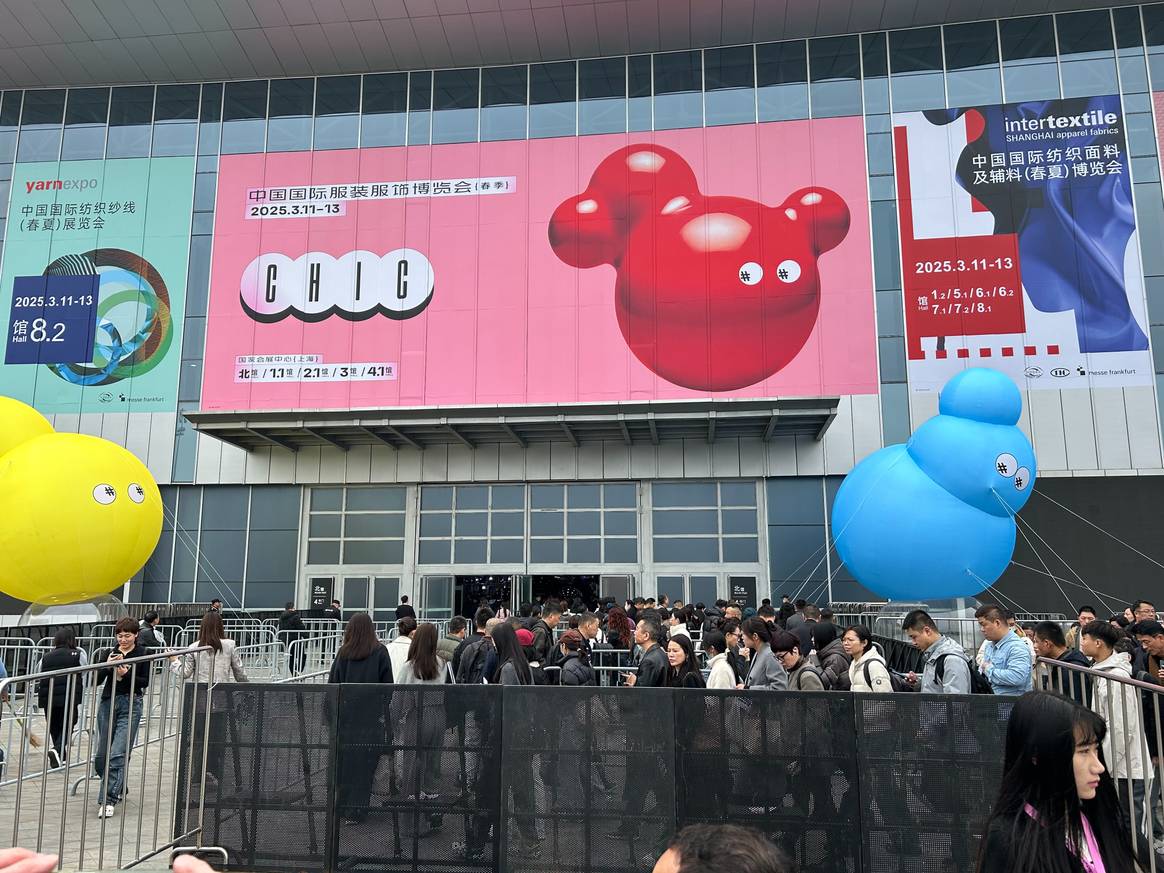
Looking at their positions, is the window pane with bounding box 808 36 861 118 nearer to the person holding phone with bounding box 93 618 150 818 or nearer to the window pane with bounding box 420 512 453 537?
the window pane with bounding box 420 512 453 537

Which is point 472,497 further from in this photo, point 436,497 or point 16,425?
point 16,425

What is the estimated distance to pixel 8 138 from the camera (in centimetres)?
3123

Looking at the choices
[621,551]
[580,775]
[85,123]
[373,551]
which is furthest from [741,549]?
[85,123]

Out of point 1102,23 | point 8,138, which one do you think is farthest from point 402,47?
point 1102,23

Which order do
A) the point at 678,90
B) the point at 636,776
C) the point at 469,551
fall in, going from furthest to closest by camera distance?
the point at 678,90 → the point at 469,551 → the point at 636,776

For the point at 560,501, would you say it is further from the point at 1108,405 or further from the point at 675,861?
the point at 675,861

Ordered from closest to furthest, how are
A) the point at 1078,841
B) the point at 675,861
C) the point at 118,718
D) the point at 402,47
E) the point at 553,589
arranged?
the point at 675,861, the point at 1078,841, the point at 118,718, the point at 553,589, the point at 402,47

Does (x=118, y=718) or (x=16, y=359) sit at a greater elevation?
(x=16, y=359)

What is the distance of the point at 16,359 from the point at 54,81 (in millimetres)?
9998

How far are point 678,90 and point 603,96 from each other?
247cm

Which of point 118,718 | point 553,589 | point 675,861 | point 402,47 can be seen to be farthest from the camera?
point 402,47

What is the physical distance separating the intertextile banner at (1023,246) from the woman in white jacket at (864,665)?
19.9m

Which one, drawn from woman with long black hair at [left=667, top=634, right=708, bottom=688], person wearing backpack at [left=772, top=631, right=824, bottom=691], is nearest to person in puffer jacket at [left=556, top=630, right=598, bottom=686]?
woman with long black hair at [left=667, top=634, right=708, bottom=688]

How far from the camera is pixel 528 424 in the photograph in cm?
2633
